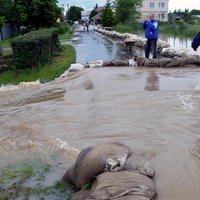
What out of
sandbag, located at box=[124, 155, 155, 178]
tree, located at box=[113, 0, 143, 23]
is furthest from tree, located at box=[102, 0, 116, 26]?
sandbag, located at box=[124, 155, 155, 178]

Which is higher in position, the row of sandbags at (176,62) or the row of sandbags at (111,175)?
the row of sandbags at (176,62)

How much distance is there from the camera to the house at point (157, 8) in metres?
63.2

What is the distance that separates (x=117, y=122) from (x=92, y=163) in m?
2.01

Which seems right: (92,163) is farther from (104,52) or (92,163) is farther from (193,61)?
Result: (104,52)

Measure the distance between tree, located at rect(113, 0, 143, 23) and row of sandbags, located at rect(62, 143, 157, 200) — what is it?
4148 centimetres

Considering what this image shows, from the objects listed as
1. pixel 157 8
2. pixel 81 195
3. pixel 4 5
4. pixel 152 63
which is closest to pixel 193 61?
pixel 152 63

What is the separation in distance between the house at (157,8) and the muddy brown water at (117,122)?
58664 mm

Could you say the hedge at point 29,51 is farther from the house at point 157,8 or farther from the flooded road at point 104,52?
the house at point 157,8

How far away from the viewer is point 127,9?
4472 centimetres

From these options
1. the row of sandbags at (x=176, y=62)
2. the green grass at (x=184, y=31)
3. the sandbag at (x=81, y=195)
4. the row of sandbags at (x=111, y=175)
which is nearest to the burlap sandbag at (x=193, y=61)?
the row of sandbags at (x=176, y=62)

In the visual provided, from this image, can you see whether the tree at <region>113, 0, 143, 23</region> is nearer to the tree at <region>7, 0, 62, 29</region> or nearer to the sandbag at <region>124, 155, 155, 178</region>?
the tree at <region>7, 0, 62, 29</region>

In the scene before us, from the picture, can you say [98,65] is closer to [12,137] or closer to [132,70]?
[132,70]

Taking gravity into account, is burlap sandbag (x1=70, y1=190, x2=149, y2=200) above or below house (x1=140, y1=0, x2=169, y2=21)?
below

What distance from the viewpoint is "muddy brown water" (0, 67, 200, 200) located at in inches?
141
